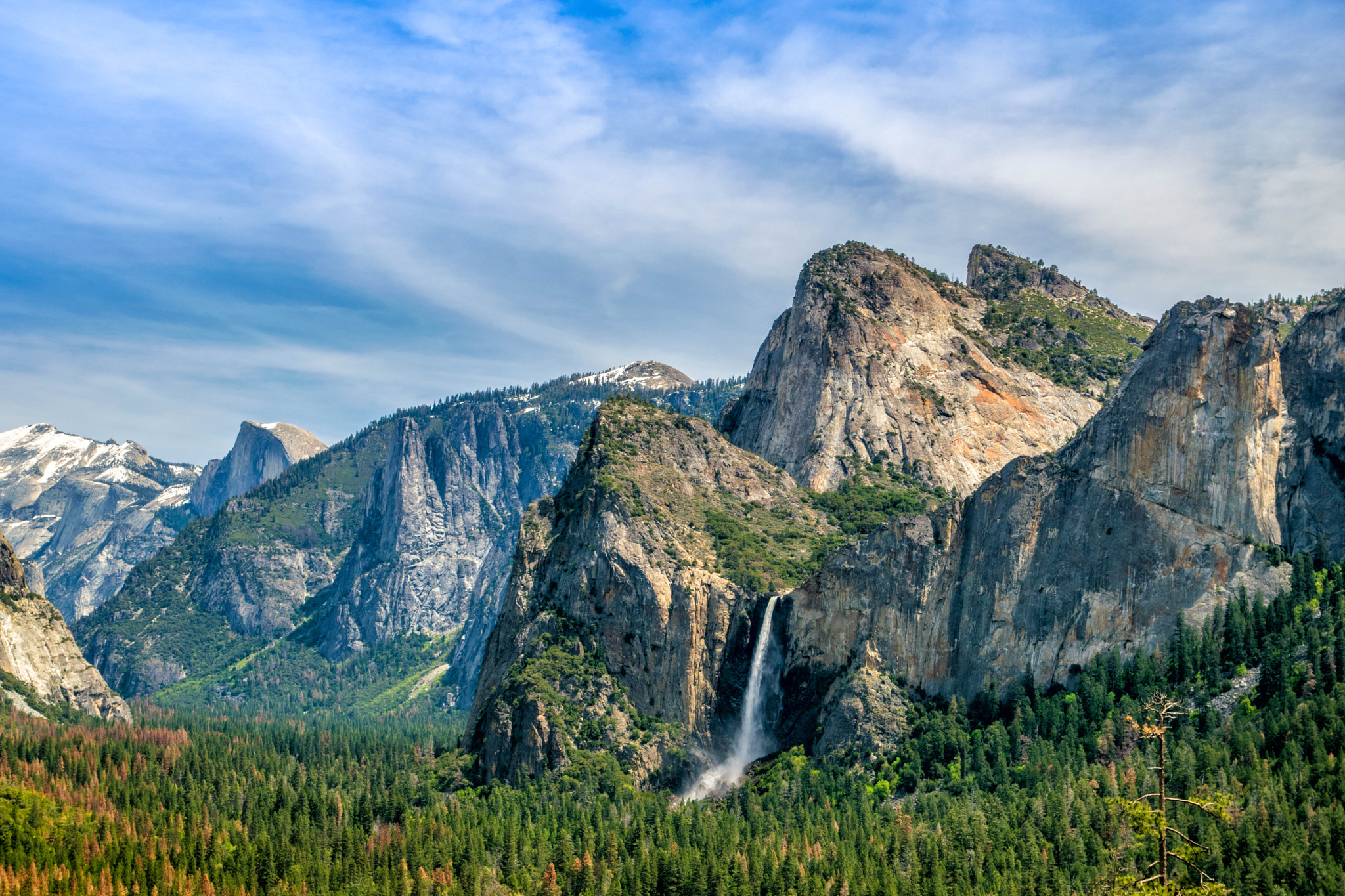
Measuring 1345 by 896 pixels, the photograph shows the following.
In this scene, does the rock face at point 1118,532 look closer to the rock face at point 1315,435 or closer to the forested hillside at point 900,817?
the rock face at point 1315,435

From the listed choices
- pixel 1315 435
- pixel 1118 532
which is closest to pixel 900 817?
pixel 1118 532

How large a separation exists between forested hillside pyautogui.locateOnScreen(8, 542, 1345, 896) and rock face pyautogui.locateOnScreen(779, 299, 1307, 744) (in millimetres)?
6618

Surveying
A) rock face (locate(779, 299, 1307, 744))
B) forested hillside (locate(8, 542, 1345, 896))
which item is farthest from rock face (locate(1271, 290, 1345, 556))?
forested hillside (locate(8, 542, 1345, 896))

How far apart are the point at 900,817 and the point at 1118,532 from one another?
177 ft

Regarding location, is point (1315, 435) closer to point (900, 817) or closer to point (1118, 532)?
point (1118, 532)

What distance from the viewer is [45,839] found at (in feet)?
559

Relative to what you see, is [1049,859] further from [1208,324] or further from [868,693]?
[1208,324]

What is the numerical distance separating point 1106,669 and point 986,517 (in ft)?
111

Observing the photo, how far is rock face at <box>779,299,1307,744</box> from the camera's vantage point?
173500 mm

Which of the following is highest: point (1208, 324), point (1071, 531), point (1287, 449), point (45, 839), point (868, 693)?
point (1208, 324)

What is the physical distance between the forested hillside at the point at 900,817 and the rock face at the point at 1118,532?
6618mm

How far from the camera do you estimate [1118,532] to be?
180 metres

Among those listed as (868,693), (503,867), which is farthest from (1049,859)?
(503,867)

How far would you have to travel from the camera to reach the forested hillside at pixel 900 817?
13238 cm
